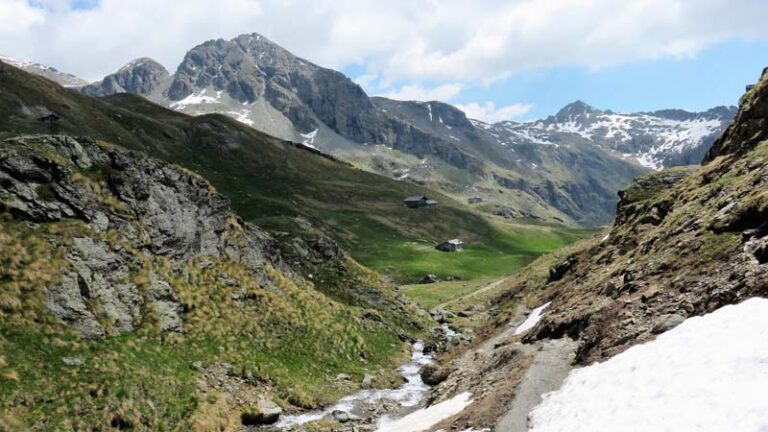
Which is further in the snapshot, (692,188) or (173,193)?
(173,193)

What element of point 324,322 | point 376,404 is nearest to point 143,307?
point 324,322

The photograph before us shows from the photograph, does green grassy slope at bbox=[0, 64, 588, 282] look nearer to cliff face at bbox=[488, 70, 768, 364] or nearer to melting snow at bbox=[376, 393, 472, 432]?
cliff face at bbox=[488, 70, 768, 364]

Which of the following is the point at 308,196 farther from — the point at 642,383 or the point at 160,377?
the point at 642,383

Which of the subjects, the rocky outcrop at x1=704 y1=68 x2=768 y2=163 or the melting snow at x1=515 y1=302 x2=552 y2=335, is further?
the melting snow at x1=515 y1=302 x2=552 y2=335

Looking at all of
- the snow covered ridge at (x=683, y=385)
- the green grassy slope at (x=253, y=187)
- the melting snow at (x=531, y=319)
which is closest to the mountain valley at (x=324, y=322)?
the snow covered ridge at (x=683, y=385)

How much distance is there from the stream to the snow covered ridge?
17.9 meters

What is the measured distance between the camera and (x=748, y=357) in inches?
763

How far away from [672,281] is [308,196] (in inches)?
6550

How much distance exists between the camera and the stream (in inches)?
1538

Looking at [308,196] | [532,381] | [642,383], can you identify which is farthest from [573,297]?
[308,196]

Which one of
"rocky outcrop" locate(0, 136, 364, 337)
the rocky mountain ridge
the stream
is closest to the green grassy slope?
"rocky outcrop" locate(0, 136, 364, 337)

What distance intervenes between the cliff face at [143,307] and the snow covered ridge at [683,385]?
23191mm

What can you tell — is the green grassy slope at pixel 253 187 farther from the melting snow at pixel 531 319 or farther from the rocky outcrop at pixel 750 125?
the rocky outcrop at pixel 750 125

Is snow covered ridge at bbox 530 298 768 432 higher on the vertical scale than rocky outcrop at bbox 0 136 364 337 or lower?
lower
